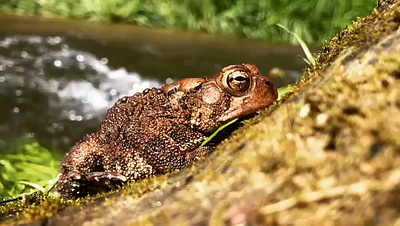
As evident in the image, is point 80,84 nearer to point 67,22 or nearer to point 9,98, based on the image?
point 9,98

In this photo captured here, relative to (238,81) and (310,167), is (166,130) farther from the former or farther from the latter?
(310,167)

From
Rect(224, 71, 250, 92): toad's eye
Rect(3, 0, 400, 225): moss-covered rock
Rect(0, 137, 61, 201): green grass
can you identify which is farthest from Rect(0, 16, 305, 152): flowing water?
Rect(3, 0, 400, 225): moss-covered rock

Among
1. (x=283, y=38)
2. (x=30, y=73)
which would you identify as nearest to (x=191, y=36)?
(x=283, y=38)

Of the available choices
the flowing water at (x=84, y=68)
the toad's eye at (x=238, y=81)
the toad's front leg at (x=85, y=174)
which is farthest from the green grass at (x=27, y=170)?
the toad's eye at (x=238, y=81)

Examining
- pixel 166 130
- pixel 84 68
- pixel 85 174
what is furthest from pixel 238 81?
pixel 84 68

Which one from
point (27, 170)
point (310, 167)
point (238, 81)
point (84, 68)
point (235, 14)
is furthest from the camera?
point (235, 14)

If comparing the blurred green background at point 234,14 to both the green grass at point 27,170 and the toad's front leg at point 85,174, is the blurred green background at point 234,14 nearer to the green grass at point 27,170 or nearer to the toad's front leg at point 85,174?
the green grass at point 27,170
